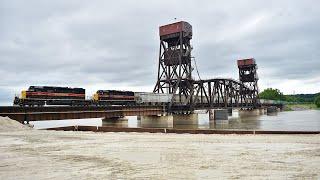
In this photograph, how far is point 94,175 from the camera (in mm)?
11508

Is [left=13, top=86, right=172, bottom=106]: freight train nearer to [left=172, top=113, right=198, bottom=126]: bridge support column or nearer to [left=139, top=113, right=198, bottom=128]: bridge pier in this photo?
[left=139, top=113, right=198, bottom=128]: bridge pier

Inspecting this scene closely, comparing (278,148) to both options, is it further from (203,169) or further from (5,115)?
(5,115)

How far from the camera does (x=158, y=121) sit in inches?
2810

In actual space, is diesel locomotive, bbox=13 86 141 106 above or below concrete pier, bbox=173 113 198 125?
above

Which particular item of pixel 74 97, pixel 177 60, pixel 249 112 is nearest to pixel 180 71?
pixel 177 60

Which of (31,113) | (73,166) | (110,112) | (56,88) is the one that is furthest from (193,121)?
(73,166)

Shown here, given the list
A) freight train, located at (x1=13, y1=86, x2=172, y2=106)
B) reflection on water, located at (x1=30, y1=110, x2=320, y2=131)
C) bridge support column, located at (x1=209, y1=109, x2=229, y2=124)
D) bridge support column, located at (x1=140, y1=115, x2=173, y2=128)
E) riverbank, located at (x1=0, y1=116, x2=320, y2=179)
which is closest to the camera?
riverbank, located at (x1=0, y1=116, x2=320, y2=179)

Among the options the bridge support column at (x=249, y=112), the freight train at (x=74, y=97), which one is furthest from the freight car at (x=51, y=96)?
the bridge support column at (x=249, y=112)

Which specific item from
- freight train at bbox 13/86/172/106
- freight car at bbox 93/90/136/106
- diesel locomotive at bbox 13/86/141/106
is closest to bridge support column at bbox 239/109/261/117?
freight train at bbox 13/86/172/106

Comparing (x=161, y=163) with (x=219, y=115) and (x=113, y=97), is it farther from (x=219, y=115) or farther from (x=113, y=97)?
(x=219, y=115)

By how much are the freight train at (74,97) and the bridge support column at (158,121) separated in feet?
12.5

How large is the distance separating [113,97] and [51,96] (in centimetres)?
1554

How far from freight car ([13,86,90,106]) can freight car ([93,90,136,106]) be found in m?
3.51

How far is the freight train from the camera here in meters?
46.2
